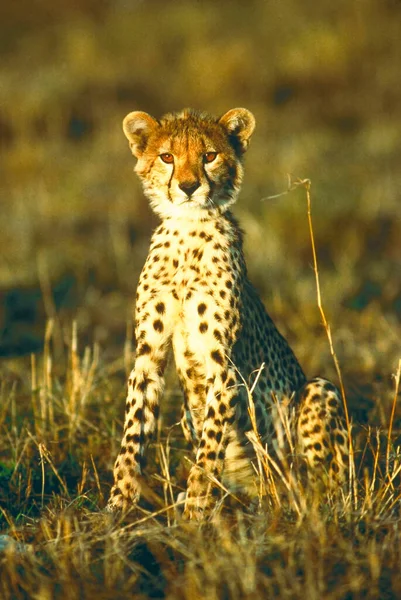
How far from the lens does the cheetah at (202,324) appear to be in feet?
11.2

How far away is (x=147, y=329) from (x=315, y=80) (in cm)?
897

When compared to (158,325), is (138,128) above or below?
above

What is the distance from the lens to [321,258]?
706 centimetres

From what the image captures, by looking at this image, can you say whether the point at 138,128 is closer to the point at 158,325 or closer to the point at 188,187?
the point at 188,187

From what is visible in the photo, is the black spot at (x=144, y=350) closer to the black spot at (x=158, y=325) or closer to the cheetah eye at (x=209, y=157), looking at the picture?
the black spot at (x=158, y=325)

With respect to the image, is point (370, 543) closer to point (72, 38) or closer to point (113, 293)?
point (113, 293)

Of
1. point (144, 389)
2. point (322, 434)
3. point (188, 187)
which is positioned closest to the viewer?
point (188, 187)

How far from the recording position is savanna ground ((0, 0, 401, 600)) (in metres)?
2.69

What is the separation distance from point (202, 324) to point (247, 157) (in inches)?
242

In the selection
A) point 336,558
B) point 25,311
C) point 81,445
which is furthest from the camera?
point 25,311

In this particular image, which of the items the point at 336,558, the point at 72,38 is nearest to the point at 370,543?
the point at 336,558

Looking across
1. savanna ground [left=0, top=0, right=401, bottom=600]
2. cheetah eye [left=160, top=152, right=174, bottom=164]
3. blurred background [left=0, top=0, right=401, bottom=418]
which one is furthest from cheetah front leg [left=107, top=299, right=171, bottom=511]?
blurred background [left=0, top=0, right=401, bottom=418]

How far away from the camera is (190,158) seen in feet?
11.4

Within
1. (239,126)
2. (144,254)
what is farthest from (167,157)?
(144,254)
